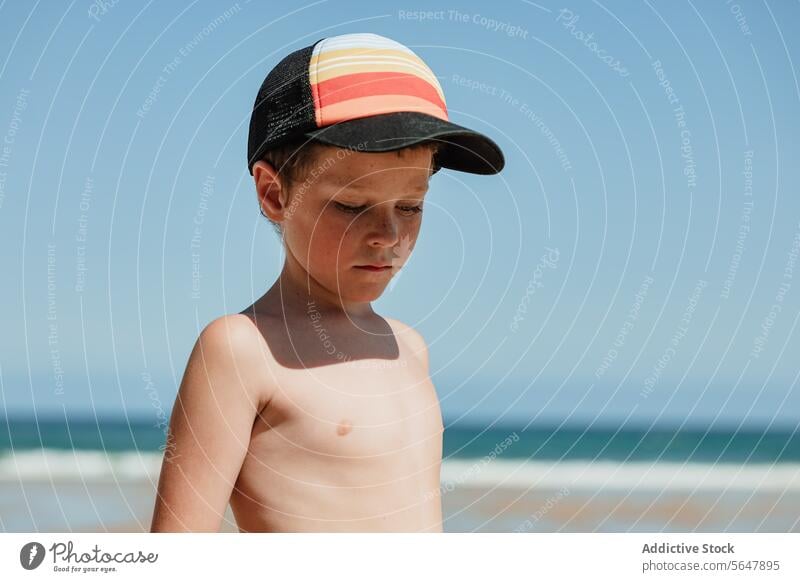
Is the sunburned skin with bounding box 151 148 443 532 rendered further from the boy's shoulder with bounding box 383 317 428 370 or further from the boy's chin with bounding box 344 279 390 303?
the boy's shoulder with bounding box 383 317 428 370

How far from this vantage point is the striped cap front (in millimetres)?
1352

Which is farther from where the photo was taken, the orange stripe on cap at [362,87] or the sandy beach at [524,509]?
the sandy beach at [524,509]

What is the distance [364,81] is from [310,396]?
0.44m

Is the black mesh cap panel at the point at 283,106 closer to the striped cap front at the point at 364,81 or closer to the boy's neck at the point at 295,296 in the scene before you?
the striped cap front at the point at 364,81

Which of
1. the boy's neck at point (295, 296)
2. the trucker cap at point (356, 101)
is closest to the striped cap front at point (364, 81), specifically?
the trucker cap at point (356, 101)

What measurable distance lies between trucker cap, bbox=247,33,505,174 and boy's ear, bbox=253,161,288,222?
0.03m

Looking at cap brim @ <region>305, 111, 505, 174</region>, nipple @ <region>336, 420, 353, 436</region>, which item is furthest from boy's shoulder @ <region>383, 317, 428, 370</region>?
cap brim @ <region>305, 111, 505, 174</region>

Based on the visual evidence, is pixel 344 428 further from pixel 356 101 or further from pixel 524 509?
pixel 524 509

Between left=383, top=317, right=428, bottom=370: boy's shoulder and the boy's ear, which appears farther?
left=383, top=317, right=428, bottom=370: boy's shoulder

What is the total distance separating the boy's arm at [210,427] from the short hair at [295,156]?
0.22 m

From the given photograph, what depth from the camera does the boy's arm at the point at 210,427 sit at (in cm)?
134

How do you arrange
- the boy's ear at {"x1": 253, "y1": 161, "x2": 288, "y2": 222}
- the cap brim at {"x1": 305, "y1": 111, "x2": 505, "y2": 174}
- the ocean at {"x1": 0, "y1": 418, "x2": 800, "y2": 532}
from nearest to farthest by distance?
the cap brim at {"x1": 305, "y1": 111, "x2": 505, "y2": 174} → the boy's ear at {"x1": 253, "y1": 161, "x2": 288, "y2": 222} → the ocean at {"x1": 0, "y1": 418, "x2": 800, "y2": 532}
